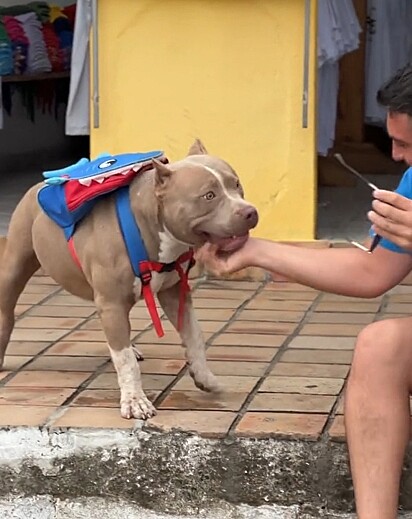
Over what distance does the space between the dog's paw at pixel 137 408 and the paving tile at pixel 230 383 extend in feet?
1.08

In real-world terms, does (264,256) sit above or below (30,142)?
above

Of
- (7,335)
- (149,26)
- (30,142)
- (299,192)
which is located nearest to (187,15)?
(149,26)

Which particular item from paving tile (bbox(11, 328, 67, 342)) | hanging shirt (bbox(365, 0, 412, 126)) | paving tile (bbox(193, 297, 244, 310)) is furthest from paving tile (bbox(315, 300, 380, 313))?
hanging shirt (bbox(365, 0, 412, 126))

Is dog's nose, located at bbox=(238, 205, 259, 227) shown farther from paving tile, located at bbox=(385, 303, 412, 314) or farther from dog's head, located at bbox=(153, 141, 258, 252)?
paving tile, located at bbox=(385, 303, 412, 314)

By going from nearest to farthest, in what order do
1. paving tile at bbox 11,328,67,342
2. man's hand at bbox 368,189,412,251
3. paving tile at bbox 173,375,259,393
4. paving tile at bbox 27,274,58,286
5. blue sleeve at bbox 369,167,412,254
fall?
man's hand at bbox 368,189,412,251 < blue sleeve at bbox 369,167,412,254 < paving tile at bbox 173,375,259,393 < paving tile at bbox 11,328,67,342 < paving tile at bbox 27,274,58,286

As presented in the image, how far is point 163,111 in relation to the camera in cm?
564

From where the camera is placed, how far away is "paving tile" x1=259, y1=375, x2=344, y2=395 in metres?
3.78

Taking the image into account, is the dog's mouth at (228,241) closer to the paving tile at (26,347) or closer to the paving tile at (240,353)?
the paving tile at (240,353)

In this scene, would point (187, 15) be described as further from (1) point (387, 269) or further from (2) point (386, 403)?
(2) point (386, 403)

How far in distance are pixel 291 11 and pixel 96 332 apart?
6.08 feet

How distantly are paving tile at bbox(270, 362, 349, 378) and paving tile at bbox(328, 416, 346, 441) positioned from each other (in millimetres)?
518

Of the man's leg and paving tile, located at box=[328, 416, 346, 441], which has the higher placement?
the man's leg

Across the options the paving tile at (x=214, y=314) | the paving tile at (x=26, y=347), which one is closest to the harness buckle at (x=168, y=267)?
the paving tile at (x=26, y=347)

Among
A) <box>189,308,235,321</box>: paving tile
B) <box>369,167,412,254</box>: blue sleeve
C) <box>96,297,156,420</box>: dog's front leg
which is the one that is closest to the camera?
<box>369,167,412,254</box>: blue sleeve
